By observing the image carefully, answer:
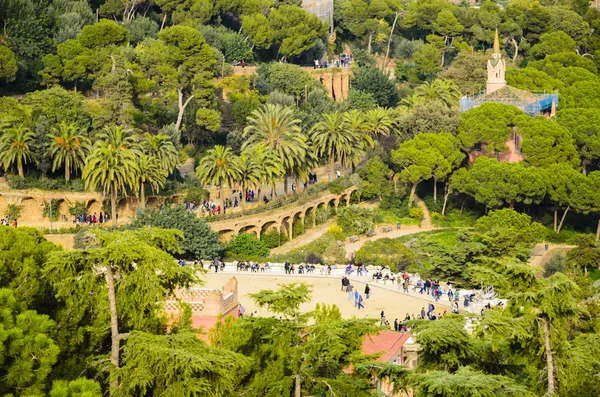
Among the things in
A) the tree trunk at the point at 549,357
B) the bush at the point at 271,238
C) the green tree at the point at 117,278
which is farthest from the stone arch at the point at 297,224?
the green tree at the point at 117,278

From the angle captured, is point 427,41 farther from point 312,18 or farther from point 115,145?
point 115,145

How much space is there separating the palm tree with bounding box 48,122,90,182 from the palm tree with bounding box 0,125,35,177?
1363mm

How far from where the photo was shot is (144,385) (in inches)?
983

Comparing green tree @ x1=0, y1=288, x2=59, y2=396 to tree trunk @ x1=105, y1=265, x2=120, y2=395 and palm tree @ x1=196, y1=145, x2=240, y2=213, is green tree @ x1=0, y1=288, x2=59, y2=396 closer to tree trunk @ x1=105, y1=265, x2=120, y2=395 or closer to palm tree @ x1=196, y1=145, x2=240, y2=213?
tree trunk @ x1=105, y1=265, x2=120, y2=395

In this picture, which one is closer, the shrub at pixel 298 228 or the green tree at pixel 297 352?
the green tree at pixel 297 352

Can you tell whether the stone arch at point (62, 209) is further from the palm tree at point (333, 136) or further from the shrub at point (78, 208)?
the palm tree at point (333, 136)

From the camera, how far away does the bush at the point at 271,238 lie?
243ft

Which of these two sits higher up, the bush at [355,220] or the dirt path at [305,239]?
the bush at [355,220]

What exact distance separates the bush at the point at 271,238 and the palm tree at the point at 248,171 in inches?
122

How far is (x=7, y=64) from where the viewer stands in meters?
79.9

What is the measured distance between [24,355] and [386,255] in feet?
146

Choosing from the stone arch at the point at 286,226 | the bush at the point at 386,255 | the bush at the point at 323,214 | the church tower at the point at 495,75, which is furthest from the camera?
the church tower at the point at 495,75

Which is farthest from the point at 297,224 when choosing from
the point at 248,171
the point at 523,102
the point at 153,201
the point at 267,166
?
the point at 523,102

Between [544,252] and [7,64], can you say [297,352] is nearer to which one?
[544,252]
